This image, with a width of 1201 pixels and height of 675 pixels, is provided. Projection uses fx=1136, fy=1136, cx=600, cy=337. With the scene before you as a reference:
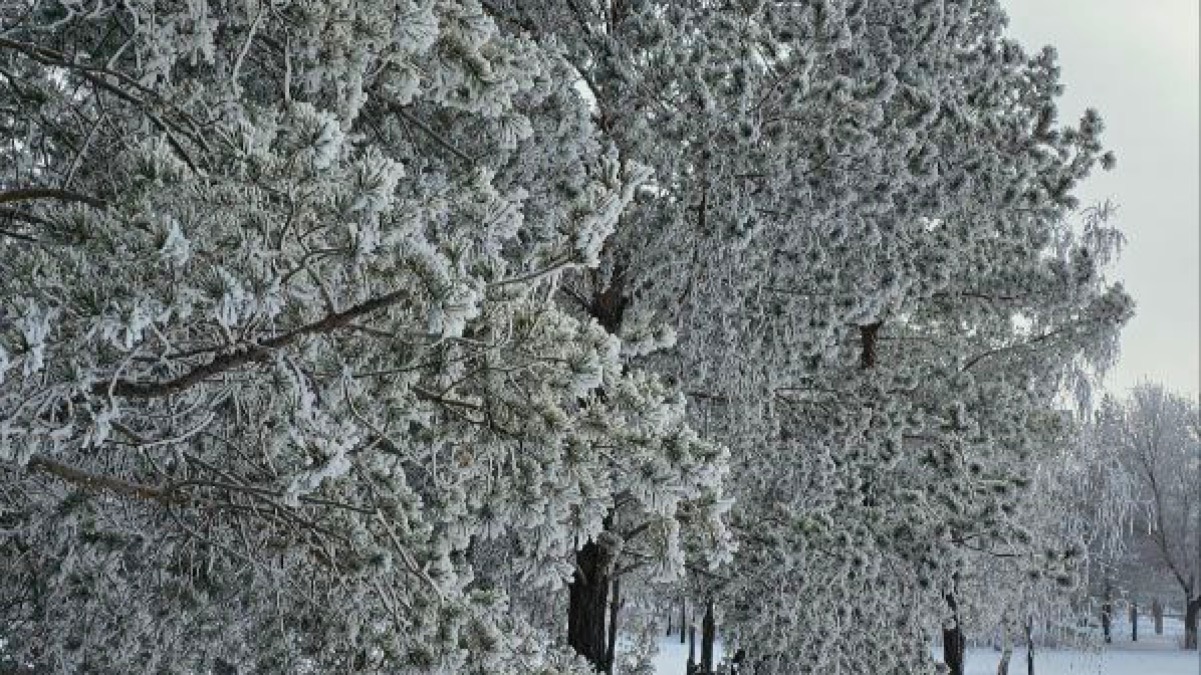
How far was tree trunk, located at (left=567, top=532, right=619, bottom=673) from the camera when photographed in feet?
24.8

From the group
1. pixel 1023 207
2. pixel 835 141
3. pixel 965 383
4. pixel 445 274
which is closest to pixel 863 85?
pixel 835 141

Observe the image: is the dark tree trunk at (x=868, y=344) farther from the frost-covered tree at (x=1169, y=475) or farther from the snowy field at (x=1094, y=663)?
the frost-covered tree at (x=1169, y=475)

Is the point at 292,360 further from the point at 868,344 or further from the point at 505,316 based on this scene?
the point at 868,344

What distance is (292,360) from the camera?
123 inches

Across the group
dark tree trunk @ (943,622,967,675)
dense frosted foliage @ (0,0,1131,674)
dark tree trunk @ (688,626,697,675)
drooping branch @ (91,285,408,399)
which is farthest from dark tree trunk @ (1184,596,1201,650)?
drooping branch @ (91,285,408,399)

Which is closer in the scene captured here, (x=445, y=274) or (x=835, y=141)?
(x=445, y=274)

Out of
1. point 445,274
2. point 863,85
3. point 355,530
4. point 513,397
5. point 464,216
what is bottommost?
point 355,530

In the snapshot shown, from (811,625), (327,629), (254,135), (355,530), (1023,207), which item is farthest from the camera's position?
(1023,207)

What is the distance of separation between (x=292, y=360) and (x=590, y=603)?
488cm

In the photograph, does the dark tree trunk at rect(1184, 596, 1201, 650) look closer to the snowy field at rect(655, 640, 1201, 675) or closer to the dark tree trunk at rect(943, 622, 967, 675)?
the snowy field at rect(655, 640, 1201, 675)

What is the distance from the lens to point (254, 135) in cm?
A: 327

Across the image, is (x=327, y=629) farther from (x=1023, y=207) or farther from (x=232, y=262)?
(x=1023, y=207)

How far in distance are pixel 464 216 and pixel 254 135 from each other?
2.60 feet

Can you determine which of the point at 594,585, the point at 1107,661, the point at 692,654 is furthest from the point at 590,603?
the point at 1107,661
